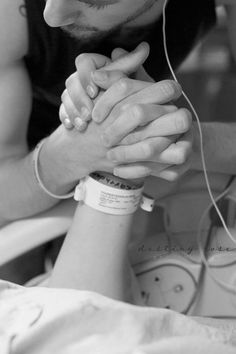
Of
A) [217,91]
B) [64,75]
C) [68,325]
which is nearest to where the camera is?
[68,325]

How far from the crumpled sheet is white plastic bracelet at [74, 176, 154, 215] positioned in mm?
210

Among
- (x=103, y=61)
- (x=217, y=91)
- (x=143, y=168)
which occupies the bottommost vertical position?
(x=217, y=91)

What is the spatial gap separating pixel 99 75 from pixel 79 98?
0.04m

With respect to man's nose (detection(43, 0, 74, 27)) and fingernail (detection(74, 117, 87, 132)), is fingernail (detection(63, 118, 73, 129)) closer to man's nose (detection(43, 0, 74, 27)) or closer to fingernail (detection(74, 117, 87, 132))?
fingernail (detection(74, 117, 87, 132))

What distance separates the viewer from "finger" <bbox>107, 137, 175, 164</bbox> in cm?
65

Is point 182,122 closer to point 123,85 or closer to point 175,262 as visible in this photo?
point 123,85

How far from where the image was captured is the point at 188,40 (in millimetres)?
929

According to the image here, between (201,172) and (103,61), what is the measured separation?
24 cm

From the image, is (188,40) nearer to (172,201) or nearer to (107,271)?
(172,201)

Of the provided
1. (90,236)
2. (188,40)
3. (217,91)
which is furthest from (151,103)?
(217,91)

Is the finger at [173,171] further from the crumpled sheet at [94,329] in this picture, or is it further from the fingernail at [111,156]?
the crumpled sheet at [94,329]

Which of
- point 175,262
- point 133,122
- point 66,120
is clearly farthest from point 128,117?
point 175,262

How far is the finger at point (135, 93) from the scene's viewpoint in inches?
25.7

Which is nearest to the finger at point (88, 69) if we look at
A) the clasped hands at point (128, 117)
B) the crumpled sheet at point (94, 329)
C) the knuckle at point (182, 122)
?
the clasped hands at point (128, 117)
